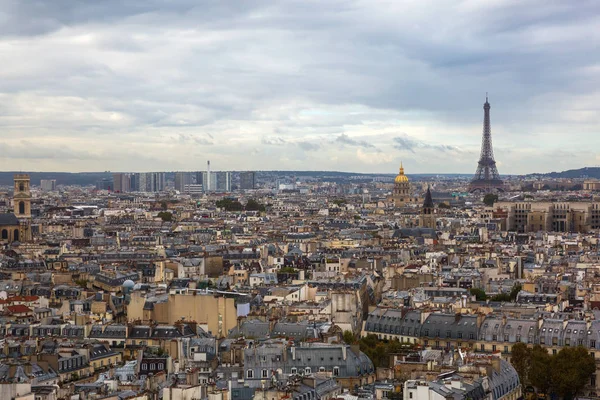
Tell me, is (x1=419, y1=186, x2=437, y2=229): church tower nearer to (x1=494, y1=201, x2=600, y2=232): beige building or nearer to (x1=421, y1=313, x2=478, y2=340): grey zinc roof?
(x1=494, y1=201, x2=600, y2=232): beige building

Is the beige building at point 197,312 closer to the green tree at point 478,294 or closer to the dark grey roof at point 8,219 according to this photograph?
the green tree at point 478,294

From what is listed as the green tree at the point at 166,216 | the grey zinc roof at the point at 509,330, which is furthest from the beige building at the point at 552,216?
the grey zinc roof at the point at 509,330

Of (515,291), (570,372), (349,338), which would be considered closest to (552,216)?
(515,291)

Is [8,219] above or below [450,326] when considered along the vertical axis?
above

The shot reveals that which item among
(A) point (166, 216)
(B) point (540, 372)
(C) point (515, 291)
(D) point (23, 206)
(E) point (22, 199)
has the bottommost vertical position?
(B) point (540, 372)

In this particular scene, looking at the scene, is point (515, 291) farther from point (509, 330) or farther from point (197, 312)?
point (197, 312)

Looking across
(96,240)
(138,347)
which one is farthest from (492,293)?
(96,240)

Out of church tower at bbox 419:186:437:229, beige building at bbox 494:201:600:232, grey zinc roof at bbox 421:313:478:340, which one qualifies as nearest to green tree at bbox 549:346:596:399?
grey zinc roof at bbox 421:313:478:340
